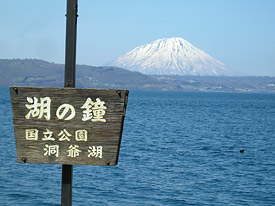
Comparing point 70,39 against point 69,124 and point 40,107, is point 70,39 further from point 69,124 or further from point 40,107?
point 69,124

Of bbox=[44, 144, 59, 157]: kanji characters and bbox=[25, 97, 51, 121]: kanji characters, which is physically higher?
bbox=[25, 97, 51, 121]: kanji characters

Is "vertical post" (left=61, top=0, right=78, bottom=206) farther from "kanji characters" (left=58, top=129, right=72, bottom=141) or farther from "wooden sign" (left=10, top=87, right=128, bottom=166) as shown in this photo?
"kanji characters" (left=58, top=129, right=72, bottom=141)

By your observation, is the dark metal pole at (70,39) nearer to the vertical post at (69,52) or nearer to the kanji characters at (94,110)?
the vertical post at (69,52)

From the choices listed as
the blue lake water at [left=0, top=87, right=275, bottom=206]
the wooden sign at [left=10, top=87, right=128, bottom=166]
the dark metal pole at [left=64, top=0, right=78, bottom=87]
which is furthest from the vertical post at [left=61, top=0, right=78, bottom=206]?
the blue lake water at [left=0, top=87, right=275, bottom=206]

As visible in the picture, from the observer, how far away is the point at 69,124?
4438 millimetres

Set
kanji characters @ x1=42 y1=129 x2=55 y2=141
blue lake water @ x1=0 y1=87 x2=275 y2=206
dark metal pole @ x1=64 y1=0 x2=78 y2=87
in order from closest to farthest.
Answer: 1. dark metal pole @ x1=64 y1=0 x2=78 y2=87
2. kanji characters @ x1=42 y1=129 x2=55 y2=141
3. blue lake water @ x1=0 y1=87 x2=275 y2=206

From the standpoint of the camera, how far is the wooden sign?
4.40 m

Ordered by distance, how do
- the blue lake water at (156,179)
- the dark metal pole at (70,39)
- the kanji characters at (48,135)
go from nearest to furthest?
1. the dark metal pole at (70,39)
2. the kanji characters at (48,135)
3. the blue lake water at (156,179)

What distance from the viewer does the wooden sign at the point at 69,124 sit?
4402 millimetres

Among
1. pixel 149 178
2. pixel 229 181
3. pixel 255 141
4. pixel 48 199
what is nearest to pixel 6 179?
pixel 48 199

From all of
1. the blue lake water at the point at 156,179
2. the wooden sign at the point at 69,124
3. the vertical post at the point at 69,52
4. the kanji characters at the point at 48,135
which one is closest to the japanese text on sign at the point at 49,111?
the wooden sign at the point at 69,124

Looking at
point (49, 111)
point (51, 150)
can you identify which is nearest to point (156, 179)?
point (51, 150)

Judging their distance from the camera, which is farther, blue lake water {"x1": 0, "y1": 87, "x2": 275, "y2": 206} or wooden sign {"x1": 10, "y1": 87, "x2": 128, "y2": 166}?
blue lake water {"x1": 0, "y1": 87, "x2": 275, "y2": 206}

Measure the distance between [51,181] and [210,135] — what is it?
30002 mm
